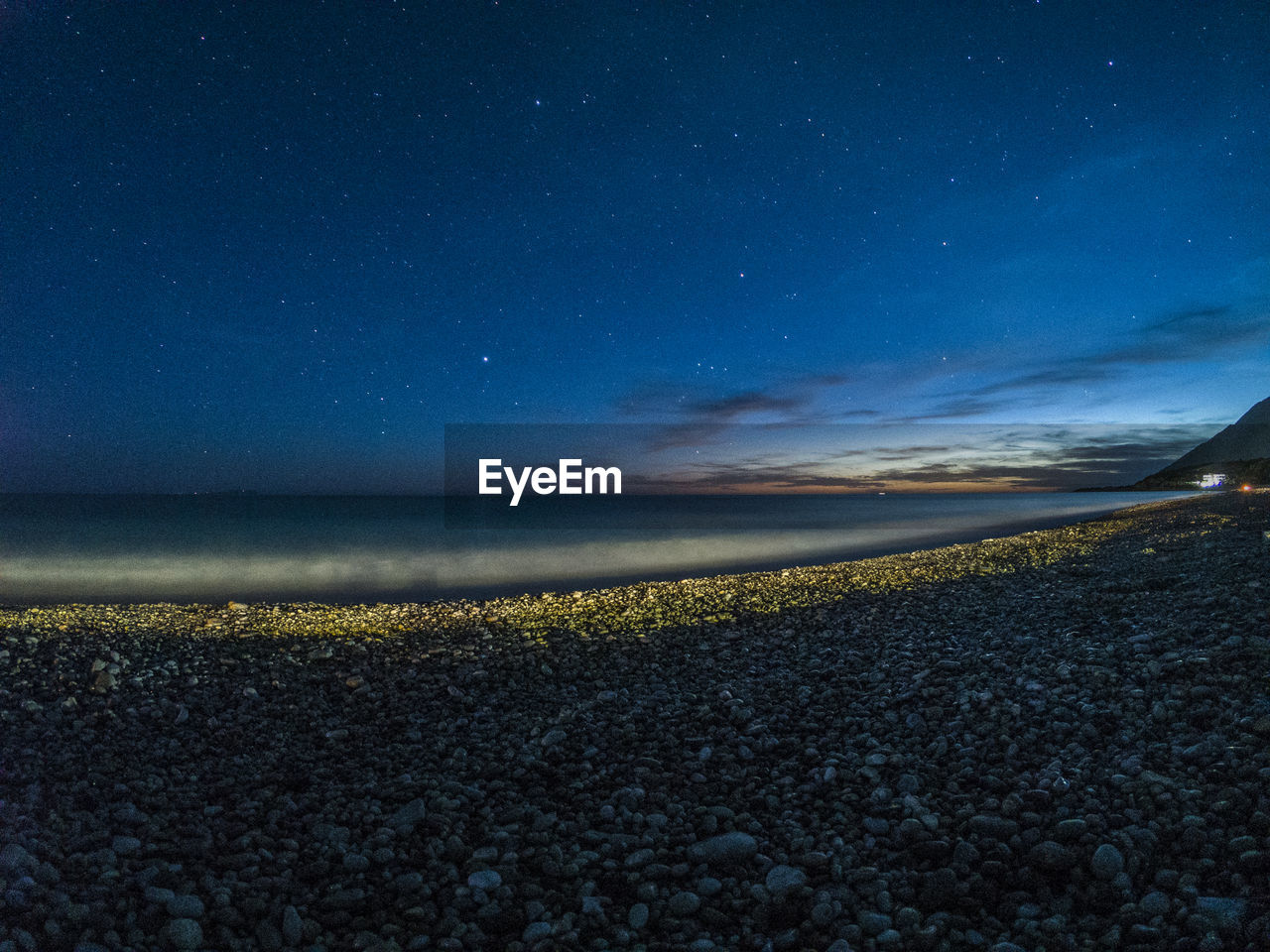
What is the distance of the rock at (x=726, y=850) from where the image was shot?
182 inches

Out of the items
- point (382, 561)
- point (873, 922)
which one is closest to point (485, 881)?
point (873, 922)

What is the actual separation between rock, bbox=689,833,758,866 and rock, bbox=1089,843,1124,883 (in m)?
2.24

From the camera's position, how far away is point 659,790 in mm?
5730

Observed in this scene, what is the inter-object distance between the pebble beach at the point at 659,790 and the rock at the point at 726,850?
28 mm

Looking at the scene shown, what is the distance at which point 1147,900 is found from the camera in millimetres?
3670

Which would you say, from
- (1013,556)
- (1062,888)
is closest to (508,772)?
(1062,888)

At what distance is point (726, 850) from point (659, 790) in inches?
45.1

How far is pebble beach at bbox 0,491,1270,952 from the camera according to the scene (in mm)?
3936

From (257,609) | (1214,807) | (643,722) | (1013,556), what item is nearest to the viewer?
(1214,807)

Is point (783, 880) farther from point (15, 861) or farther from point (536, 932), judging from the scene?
point (15, 861)

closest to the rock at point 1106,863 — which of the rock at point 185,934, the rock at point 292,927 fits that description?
the rock at point 292,927

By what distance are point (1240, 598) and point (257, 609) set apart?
19980 mm

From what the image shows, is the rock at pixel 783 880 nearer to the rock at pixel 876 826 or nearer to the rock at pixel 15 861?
the rock at pixel 876 826

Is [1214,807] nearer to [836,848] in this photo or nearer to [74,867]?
[836,848]
